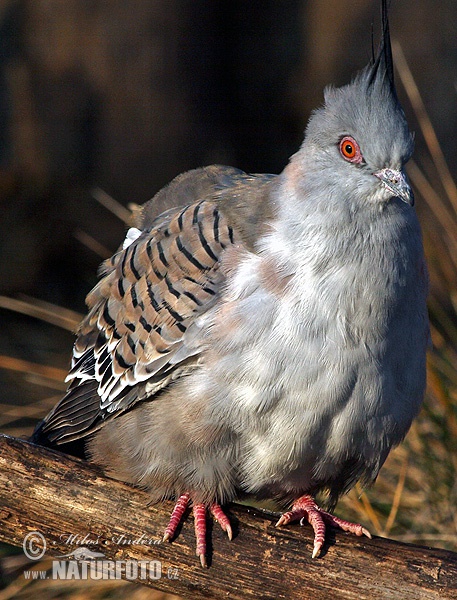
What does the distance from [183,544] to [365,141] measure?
5.26 feet

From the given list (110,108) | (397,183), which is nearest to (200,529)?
(397,183)

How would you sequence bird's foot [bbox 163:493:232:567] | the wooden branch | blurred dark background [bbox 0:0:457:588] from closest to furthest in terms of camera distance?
the wooden branch
bird's foot [bbox 163:493:232:567]
blurred dark background [bbox 0:0:457:588]

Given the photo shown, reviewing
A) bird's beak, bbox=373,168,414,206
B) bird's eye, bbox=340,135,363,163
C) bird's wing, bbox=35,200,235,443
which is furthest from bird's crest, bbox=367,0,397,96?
bird's wing, bbox=35,200,235,443

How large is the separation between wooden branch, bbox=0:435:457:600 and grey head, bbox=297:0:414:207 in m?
1.25

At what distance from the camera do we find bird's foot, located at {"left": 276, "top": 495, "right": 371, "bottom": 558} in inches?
126

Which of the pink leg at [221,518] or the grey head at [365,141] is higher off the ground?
the grey head at [365,141]

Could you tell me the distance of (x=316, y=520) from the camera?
3.29 meters

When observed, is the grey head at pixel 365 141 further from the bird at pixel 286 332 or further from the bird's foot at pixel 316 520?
the bird's foot at pixel 316 520

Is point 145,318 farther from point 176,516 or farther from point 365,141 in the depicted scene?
point 365,141

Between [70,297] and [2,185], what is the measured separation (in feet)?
3.94

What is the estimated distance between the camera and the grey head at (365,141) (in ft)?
9.79

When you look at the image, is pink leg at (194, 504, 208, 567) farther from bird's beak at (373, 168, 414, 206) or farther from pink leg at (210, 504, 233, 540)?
bird's beak at (373, 168, 414, 206)

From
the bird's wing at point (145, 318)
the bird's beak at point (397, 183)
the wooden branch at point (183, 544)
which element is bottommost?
the wooden branch at point (183, 544)

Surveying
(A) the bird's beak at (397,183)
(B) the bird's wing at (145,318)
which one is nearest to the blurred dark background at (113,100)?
(B) the bird's wing at (145,318)
